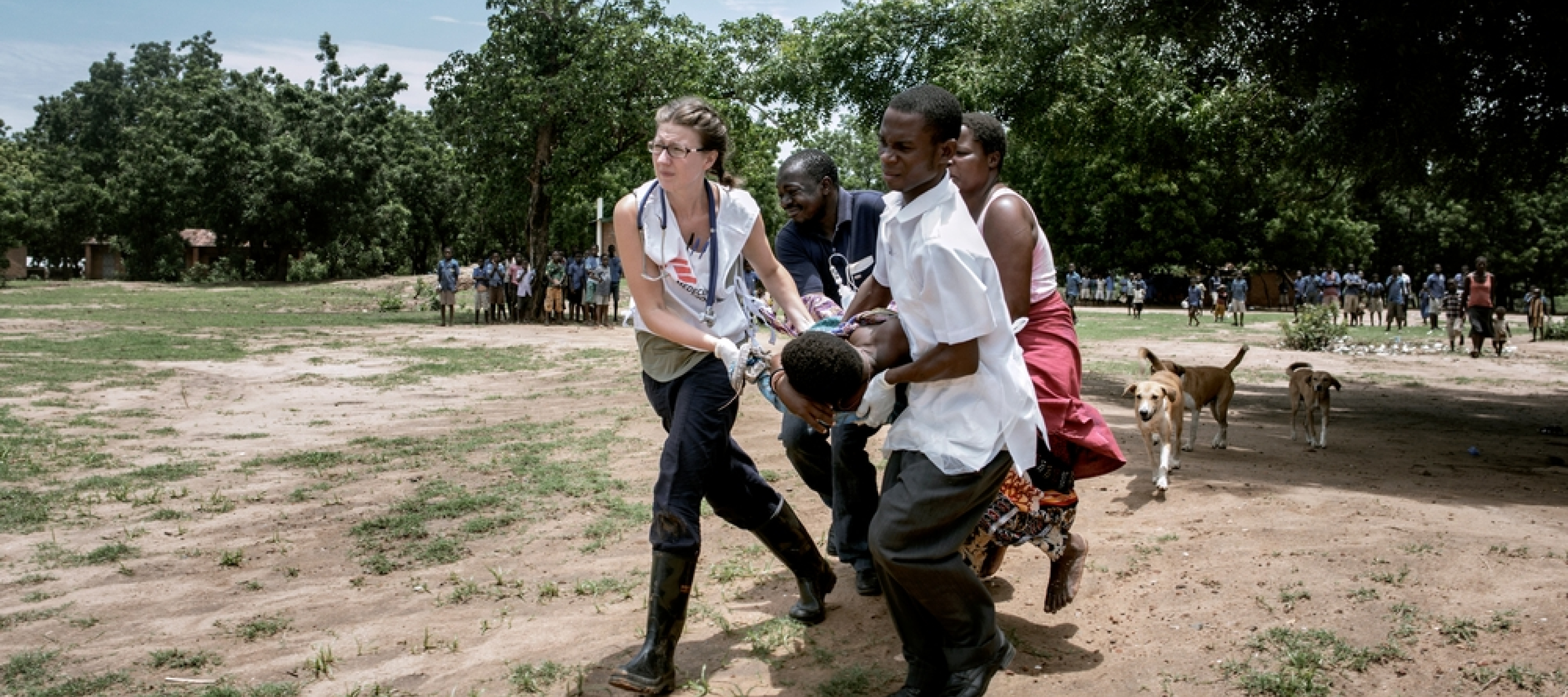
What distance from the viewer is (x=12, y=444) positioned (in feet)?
30.2

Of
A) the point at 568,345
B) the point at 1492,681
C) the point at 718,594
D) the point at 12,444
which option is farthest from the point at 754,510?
the point at 568,345

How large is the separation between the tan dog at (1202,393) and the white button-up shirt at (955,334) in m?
5.89

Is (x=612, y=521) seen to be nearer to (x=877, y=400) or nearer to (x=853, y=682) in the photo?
(x=853, y=682)

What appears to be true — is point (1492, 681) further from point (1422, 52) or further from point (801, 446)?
point (1422, 52)

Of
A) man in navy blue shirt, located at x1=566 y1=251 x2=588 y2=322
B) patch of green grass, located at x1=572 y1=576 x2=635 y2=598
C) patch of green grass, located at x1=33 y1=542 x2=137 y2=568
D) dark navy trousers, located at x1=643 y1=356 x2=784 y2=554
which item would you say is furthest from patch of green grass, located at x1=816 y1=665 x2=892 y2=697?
man in navy blue shirt, located at x1=566 y1=251 x2=588 y2=322

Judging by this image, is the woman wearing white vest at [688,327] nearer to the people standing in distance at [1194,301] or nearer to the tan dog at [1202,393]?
the tan dog at [1202,393]

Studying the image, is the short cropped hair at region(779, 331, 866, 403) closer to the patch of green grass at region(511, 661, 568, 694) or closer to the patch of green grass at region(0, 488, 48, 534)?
the patch of green grass at region(511, 661, 568, 694)

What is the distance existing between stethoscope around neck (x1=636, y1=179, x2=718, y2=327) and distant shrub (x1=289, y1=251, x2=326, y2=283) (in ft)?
169

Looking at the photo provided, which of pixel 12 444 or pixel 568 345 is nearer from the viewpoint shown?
pixel 12 444

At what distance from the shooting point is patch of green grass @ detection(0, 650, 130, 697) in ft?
13.4

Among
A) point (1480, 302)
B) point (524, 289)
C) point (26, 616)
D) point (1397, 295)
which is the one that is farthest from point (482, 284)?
point (1397, 295)

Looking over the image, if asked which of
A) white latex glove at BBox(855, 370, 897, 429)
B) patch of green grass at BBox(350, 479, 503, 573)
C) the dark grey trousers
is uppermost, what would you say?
white latex glove at BBox(855, 370, 897, 429)

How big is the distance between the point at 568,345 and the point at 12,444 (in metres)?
12.0

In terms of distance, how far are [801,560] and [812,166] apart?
1640 millimetres
